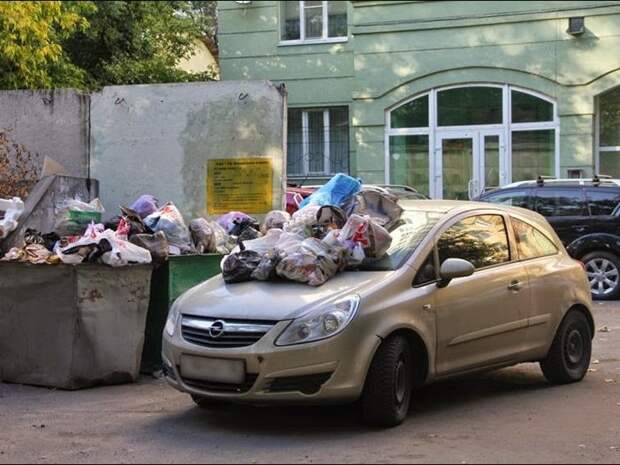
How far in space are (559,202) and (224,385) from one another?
917 cm

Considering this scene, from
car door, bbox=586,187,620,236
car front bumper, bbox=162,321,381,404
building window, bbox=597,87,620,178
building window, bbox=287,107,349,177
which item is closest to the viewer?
car front bumper, bbox=162,321,381,404

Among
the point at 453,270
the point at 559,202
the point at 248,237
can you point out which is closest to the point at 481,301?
the point at 453,270

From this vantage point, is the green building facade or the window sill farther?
the window sill

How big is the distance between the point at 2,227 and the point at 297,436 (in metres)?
3.90

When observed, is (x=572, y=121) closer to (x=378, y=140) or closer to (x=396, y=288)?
(x=378, y=140)

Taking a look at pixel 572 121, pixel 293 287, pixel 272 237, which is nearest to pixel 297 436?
pixel 293 287

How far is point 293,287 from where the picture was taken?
588cm

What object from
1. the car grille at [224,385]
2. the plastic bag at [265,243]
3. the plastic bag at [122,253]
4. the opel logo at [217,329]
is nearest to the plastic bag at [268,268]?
the plastic bag at [265,243]

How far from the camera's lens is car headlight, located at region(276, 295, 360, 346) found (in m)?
5.42

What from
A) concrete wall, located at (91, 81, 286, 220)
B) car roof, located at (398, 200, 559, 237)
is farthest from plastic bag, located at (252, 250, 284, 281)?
concrete wall, located at (91, 81, 286, 220)

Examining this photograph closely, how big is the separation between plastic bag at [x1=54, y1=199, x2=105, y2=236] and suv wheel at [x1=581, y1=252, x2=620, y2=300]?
26.1 ft

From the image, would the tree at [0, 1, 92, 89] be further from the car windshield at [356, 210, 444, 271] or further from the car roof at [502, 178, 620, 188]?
the car windshield at [356, 210, 444, 271]

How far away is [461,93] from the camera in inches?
763

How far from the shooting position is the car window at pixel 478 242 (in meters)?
6.45
